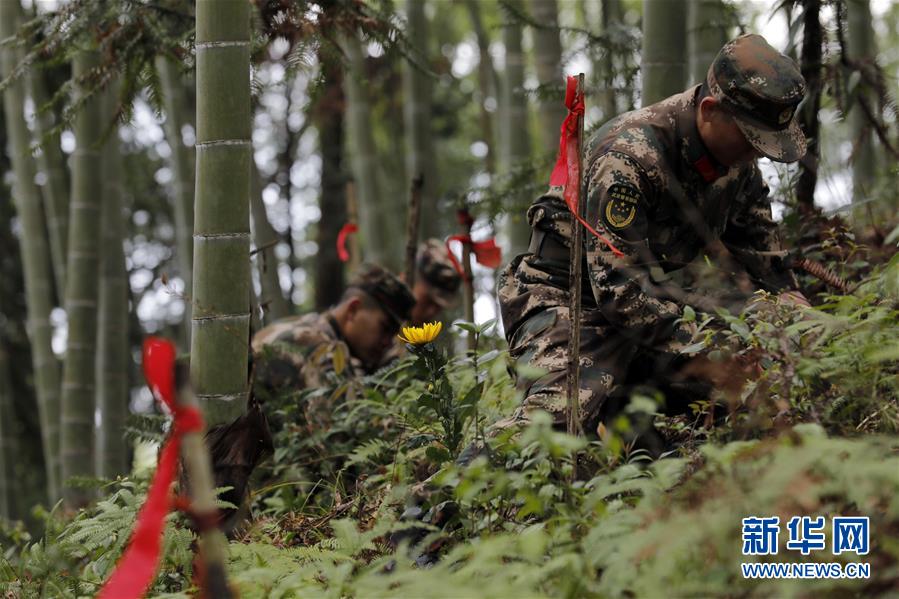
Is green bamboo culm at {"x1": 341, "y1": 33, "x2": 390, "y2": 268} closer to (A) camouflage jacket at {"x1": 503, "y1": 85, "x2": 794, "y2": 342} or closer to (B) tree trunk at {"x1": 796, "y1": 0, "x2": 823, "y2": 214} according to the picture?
(B) tree trunk at {"x1": 796, "y1": 0, "x2": 823, "y2": 214}

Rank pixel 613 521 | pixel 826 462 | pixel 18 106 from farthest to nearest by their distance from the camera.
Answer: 1. pixel 18 106
2. pixel 613 521
3. pixel 826 462

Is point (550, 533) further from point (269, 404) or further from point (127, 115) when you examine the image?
point (127, 115)

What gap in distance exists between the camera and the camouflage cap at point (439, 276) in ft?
22.1

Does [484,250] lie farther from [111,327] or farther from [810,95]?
[111,327]

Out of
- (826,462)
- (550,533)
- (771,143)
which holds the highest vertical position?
(771,143)

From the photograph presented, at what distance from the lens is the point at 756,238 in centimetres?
423

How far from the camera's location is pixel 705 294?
3672mm

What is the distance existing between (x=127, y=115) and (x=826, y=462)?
336cm


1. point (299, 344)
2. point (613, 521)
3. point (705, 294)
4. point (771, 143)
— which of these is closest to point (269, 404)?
point (299, 344)

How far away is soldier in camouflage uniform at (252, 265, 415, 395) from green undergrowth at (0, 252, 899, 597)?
1.25m

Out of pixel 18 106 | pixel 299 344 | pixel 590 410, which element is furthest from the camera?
pixel 18 106

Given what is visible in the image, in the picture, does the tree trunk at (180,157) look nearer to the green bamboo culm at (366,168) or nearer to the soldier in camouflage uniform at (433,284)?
the soldier in camouflage uniform at (433,284)

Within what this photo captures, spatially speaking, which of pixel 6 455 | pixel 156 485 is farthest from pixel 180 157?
pixel 156 485

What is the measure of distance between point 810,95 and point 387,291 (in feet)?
7.70
